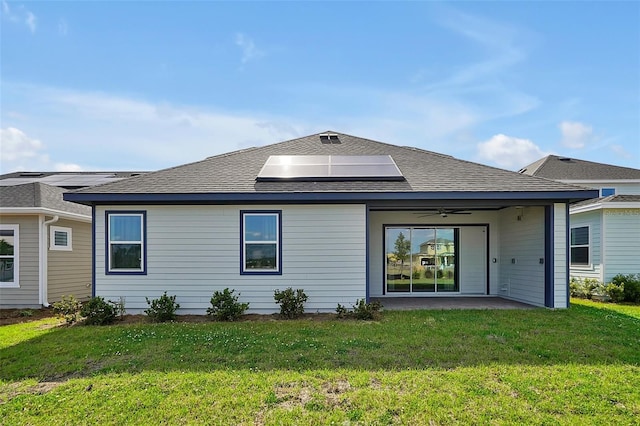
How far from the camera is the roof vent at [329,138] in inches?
515

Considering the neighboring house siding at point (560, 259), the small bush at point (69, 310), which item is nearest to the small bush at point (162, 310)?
the small bush at point (69, 310)

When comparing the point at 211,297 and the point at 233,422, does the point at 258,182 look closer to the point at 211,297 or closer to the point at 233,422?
the point at 211,297

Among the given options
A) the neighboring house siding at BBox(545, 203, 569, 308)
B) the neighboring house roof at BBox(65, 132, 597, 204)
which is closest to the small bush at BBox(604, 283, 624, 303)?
the neighboring house siding at BBox(545, 203, 569, 308)

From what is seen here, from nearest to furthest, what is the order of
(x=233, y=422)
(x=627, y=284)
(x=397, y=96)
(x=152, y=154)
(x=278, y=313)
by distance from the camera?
(x=233, y=422), (x=278, y=313), (x=627, y=284), (x=397, y=96), (x=152, y=154)

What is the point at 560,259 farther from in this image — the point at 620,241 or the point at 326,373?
the point at 326,373

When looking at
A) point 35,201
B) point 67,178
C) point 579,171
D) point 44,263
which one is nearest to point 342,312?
point 44,263

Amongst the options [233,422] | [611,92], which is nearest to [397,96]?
[611,92]

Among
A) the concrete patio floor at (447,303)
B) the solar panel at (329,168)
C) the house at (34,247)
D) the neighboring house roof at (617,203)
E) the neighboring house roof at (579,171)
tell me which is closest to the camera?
the solar panel at (329,168)

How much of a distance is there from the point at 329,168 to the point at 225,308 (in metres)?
4.19

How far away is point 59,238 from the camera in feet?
37.3

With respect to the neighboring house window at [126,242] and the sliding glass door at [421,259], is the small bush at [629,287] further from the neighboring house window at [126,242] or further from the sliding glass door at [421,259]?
the neighboring house window at [126,242]

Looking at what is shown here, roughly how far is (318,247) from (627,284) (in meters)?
9.14

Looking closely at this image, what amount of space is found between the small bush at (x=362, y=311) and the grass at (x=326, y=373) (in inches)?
19.4

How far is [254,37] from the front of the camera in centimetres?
1170
